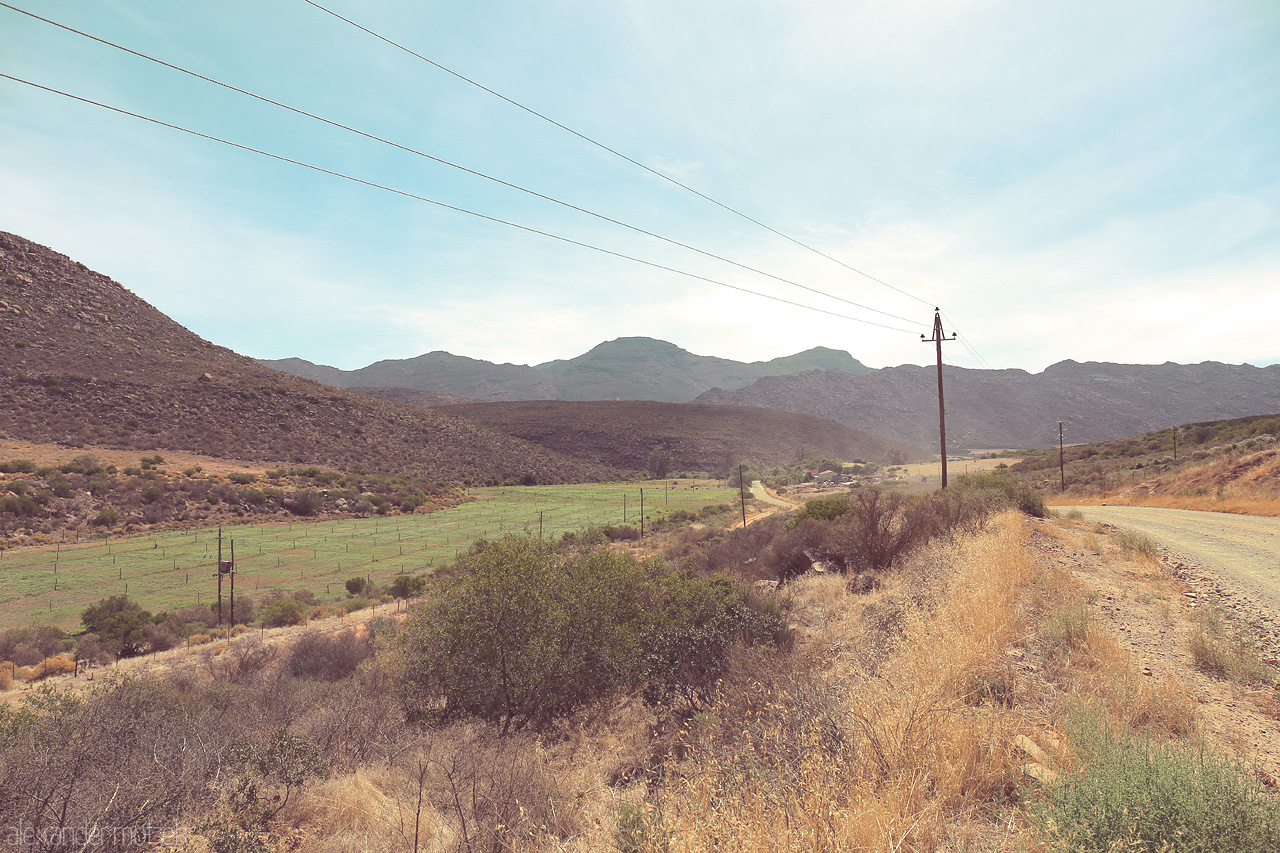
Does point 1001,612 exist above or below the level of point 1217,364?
below

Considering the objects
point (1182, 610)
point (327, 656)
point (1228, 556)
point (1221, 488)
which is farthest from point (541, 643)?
point (1221, 488)

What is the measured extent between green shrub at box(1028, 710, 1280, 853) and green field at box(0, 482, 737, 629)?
83.7 feet

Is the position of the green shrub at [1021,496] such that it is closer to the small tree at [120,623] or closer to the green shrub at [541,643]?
the green shrub at [541,643]

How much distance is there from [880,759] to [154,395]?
72.7 meters

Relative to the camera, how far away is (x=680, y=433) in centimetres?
10725

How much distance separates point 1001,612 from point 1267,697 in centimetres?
243

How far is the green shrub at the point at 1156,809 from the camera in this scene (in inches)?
117

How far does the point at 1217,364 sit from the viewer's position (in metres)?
147

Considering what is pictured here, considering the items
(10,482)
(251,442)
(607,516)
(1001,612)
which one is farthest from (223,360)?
(1001,612)

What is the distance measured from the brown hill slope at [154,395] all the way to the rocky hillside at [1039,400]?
111245mm

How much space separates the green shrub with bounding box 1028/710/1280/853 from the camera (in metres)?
2.98

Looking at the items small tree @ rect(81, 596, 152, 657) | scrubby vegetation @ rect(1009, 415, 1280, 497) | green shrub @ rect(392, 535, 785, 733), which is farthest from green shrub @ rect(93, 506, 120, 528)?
scrubby vegetation @ rect(1009, 415, 1280, 497)

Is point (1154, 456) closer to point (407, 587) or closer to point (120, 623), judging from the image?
point (407, 587)

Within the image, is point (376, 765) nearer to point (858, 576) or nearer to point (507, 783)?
point (507, 783)
